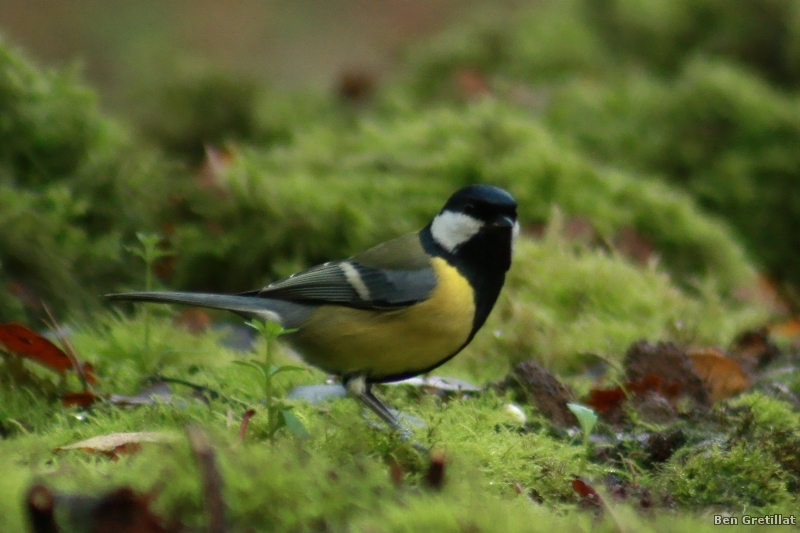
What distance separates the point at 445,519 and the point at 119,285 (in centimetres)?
272

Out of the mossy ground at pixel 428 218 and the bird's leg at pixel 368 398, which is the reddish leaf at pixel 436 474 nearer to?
the mossy ground at pixel 428 218

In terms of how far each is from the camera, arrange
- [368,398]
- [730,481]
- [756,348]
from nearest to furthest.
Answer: [730,481], [368,398], [756,348]

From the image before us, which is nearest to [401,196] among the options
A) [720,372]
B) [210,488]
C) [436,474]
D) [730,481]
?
[720,372]

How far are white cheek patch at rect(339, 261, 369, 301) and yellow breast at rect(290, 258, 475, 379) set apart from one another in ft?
0.19

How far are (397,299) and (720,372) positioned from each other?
125 cm

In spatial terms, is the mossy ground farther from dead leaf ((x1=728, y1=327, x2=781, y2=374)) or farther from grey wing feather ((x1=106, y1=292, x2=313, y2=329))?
grey wing feather ((x1=106, y1=292, x2=313, y2=329))

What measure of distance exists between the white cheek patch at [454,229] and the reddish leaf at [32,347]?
1242 millimetres

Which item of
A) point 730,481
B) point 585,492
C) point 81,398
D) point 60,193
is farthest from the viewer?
point 60,193

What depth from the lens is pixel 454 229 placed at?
3082 millimetres

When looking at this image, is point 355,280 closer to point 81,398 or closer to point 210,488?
point 81,398

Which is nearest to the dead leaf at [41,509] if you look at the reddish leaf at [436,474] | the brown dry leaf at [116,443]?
the brown dry leaf at [116,443]

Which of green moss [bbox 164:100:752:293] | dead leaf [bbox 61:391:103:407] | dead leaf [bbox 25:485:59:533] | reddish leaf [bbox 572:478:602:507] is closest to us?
dead leaf [bbox 25:485:59:533]

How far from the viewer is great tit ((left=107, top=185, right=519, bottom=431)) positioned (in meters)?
2.86

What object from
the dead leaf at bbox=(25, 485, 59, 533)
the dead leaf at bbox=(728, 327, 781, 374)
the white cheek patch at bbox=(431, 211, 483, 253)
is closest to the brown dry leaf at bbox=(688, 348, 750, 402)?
the dead leaf at bbox=(728, 327, 781, 374)
